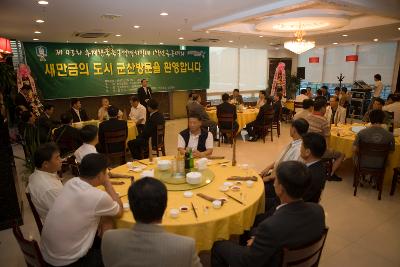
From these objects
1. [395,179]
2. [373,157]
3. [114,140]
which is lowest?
[395,179]

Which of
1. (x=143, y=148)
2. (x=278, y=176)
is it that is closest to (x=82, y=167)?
(x=278, y=176)

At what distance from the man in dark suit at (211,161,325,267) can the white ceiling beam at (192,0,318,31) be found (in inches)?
119

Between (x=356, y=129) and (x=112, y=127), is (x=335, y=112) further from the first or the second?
(x=112, y=127)

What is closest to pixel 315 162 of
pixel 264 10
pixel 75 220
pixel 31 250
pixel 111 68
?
pixel 75 220

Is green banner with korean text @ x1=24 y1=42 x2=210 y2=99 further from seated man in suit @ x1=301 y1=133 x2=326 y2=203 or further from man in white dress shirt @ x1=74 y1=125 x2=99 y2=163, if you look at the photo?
seated man in suit @ x1=301 y1=133 x2=326 y2=203

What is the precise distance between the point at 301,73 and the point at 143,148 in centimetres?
976

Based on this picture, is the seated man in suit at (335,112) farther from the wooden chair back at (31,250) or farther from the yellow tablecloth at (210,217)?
the wooden chair back at (31,250)

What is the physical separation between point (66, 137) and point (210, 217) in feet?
11.6

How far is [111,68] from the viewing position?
9047mm

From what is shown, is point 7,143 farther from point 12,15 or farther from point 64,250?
point 64,250

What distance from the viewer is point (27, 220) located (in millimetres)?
3562

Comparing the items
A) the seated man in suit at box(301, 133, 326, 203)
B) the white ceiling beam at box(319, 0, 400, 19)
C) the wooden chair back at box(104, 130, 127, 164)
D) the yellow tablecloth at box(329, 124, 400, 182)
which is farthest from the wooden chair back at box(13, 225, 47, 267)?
the yellow tablecloth at box(329, 124, 400, 182)

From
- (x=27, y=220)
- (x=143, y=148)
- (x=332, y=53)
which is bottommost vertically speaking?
(x=27, y=220)

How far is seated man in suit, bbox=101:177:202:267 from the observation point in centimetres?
125
